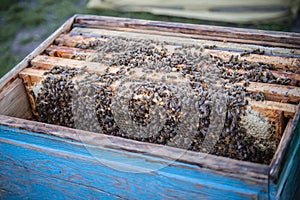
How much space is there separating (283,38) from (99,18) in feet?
4.32

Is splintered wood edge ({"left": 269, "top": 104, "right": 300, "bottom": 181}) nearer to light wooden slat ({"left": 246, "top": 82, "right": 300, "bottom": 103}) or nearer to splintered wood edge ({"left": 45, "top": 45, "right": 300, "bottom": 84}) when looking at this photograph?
light wooden slat ({"left": 246, "top": 82, "right": 300, "bottom": 103})

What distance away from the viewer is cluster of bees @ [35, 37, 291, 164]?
2133mm

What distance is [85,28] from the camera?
9.81ft

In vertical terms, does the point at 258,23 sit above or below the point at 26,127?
below

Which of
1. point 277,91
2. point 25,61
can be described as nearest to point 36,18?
point 25,61

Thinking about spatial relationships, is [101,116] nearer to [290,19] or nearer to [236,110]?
[236,110]

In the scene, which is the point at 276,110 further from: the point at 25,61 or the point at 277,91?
the point at 25,61

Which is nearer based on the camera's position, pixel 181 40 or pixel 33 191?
pixel 33 191

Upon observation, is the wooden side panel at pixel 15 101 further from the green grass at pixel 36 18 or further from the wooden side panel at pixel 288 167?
the green grass at pixel 36 18

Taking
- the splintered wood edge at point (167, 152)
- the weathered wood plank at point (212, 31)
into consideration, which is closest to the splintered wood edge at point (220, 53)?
the weathered wood plank at point (212, 31)

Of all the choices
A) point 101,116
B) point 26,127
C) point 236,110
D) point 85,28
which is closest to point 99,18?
point 85,28

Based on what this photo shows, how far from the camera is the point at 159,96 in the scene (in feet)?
7.22

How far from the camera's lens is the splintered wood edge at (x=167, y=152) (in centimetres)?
171

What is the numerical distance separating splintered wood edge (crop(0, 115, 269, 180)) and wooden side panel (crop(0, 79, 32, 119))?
286mm
